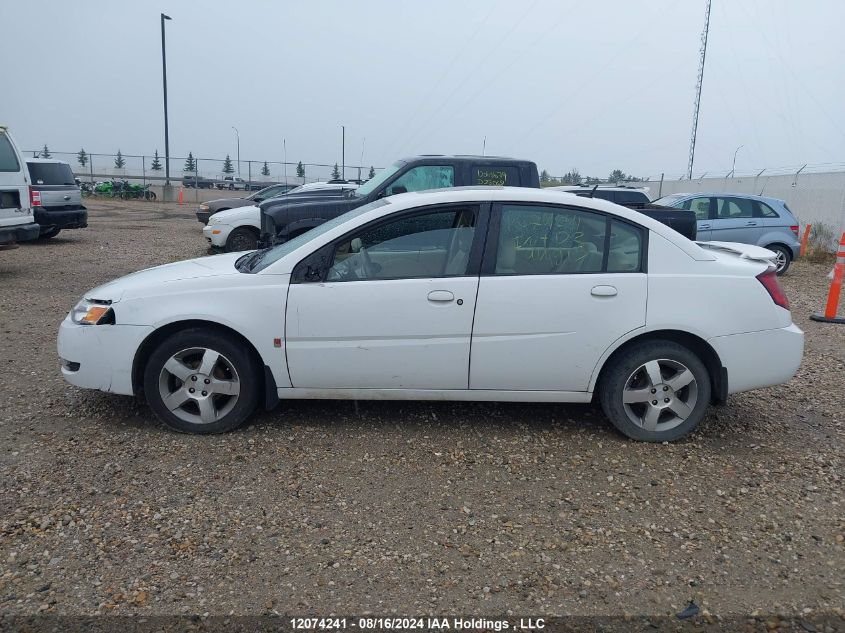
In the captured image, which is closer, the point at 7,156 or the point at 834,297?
the point at 834,297

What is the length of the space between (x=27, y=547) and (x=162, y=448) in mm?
1088

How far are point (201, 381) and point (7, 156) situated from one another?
24.1 feet

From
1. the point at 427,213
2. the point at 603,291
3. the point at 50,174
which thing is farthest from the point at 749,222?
the point at 50,174

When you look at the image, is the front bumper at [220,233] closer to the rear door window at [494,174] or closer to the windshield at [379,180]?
the windshield at [379,180]

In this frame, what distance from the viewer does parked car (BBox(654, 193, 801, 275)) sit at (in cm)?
1326

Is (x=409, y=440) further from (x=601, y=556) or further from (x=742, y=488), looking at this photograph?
(x=742, y=488)

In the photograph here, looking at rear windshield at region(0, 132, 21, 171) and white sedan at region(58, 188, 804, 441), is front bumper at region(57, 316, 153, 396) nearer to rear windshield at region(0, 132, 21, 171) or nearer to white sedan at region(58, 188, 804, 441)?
white sedan at region(58, 188, 804, 441)

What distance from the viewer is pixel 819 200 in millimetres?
18750

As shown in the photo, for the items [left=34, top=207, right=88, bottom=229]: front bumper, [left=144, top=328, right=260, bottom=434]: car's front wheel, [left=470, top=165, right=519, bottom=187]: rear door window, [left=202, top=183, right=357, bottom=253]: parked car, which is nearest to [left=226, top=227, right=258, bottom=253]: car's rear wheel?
[left=202, top=183, right=357, bottom=253]: parked car

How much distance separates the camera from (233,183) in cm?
4362


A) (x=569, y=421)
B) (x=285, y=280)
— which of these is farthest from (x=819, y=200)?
(x=285, y=280)

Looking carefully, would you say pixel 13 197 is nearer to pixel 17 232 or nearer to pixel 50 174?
pixel 17 232

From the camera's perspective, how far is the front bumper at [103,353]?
423 cm

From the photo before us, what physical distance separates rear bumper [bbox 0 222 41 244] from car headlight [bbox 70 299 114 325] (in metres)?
5.99
